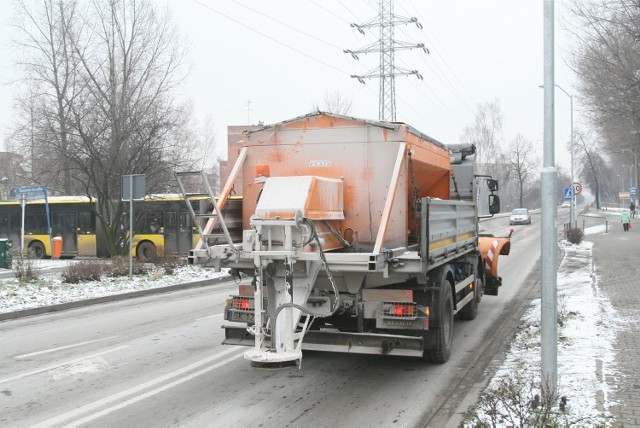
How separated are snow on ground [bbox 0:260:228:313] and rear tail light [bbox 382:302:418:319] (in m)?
8.85

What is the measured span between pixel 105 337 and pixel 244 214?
3.69 meters

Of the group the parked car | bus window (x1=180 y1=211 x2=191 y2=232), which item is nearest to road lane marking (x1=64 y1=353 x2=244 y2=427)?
bus window (x1=180 y1=211 x2=191 y2=232)

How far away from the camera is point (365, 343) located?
6434 mm

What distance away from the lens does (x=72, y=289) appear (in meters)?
14.7

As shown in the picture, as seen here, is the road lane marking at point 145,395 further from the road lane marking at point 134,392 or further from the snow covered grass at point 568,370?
the snow covered grass at point 568,370

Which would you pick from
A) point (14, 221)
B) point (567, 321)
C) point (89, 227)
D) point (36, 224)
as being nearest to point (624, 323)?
point (567, 321)

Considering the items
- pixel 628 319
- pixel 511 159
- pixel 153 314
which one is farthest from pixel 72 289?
pixel 511 159

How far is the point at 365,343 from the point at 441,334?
1227 mm

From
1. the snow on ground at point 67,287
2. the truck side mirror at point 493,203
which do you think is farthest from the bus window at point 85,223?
the truck side mirror at point 493,203

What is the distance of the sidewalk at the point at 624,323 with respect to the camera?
5.26m

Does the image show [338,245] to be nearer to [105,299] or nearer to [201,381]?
[201,381]

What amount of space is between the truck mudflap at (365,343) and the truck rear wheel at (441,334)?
736mm

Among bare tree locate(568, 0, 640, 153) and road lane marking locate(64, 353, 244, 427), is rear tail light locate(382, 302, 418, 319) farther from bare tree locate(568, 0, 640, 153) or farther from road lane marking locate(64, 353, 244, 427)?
bare tree locate(568, 0, 640, 153)

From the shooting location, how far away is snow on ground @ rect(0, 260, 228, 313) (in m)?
13.0
